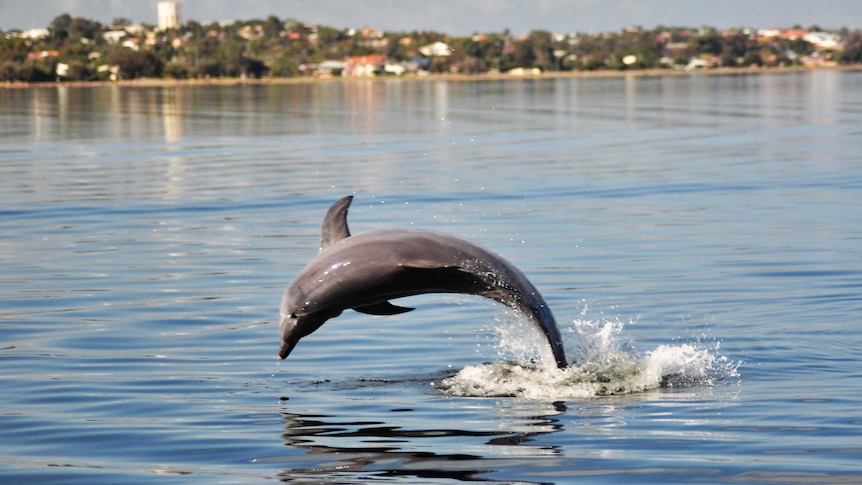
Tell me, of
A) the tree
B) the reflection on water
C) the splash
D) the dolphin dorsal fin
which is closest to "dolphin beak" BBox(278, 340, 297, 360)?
the reflection on water

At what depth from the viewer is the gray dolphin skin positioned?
10.6 m

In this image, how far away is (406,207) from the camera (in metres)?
28.0

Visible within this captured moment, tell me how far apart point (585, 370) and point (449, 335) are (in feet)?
9.30

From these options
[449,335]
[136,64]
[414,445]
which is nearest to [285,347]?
[414,445]

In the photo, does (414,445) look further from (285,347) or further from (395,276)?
(285,347)

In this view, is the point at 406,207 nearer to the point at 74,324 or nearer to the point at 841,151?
the point at 74,324

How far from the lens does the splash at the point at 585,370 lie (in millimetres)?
12445

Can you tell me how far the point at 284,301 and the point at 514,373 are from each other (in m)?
2.86

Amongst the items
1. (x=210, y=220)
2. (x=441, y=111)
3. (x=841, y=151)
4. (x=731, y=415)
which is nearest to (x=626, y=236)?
(x=210, y=220)

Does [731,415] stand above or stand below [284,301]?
below

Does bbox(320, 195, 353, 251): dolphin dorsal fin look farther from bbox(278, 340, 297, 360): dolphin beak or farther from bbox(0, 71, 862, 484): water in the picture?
bbox(0, 71, 862, 484): water

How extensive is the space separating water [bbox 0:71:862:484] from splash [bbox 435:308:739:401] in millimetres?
40

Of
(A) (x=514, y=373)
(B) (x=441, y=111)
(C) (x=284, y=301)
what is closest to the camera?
(C) (x=284, y=301)

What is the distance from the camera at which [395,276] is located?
10656mm
